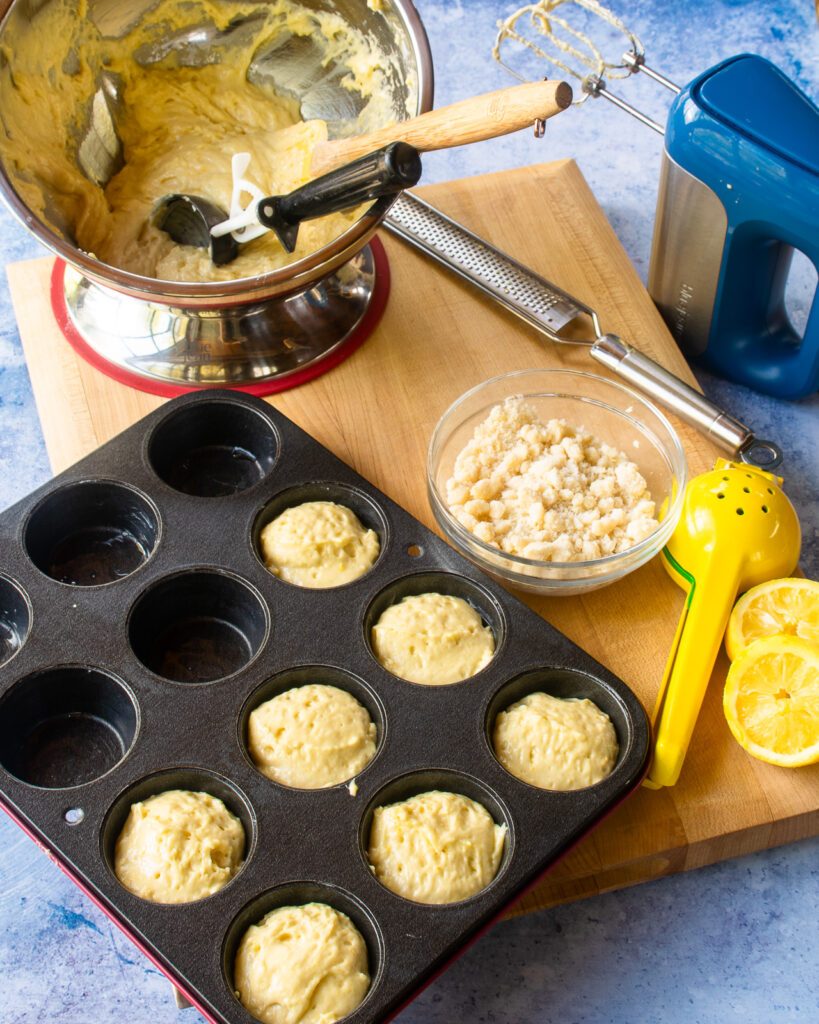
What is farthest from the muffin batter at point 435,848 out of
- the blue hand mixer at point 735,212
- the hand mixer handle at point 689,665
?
the blue hand mixer at point 735,212

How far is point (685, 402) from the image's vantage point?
254 cm

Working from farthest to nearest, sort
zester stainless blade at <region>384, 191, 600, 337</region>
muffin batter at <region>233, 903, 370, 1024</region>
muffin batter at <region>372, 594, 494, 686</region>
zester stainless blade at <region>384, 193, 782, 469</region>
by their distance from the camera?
zester stainless blade at <region>384, 191, 600, 337</region>
zester stainless blade at <region>384, 193, 782, 469</region>
muffin batter at <region>372, 594, 494, 686</region>
muffin batter at <region>233, 903, 370, 1024</region>

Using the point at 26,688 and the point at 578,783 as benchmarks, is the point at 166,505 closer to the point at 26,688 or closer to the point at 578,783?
the point at 26,688

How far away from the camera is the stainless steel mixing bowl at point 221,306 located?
2.45 m

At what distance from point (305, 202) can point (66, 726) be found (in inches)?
40.6

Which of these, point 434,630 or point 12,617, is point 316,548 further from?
point 12,617

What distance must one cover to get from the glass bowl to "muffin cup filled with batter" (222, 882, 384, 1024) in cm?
69

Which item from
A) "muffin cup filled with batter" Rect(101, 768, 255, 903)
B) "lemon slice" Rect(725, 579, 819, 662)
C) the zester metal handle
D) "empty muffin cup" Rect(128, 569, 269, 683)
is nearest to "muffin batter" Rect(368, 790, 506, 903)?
"muffin cup filled with batter" Rect(101, 768, 255, 903)

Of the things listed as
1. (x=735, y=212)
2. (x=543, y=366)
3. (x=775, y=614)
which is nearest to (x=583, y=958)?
(x=775, y=614)

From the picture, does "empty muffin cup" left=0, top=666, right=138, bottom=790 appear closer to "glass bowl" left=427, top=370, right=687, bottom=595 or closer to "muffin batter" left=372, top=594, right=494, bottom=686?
"muffin batter" left=372, top=594, right=494, bottom=686

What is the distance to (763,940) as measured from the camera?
211 cm

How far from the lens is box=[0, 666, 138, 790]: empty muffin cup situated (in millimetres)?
2092

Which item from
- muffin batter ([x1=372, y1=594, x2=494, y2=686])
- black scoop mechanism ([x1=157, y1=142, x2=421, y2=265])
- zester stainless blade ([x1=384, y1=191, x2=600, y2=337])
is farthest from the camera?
zester stainless blade ([x1=384, y1=191, x2=600, y2=337])

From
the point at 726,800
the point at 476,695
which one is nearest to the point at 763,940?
the point at 726,800
